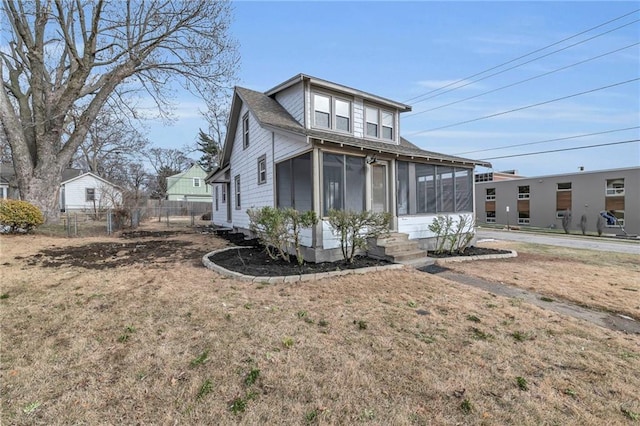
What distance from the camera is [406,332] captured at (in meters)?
3.61

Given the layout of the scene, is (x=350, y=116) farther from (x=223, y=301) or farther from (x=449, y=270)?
(x=223, y=301)

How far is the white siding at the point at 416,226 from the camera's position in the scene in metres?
9.36

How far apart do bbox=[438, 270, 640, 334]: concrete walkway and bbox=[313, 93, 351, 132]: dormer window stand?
6.65 metres

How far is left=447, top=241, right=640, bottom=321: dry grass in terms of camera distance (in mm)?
5055

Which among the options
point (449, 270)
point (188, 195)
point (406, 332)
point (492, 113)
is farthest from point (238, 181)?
point (188, 195)

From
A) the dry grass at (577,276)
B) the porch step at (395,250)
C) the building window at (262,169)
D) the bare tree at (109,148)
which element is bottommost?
the dry grass at (577,276)

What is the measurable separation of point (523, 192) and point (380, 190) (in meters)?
28.4

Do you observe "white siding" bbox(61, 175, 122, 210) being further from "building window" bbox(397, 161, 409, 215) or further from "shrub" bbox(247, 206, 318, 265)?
"building window" bbox(397, 161, 409, 215)

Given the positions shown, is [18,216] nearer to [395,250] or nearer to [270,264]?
[270,264]

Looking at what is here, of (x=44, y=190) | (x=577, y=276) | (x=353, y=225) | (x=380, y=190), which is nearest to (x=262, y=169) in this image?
(x=380, y=190)

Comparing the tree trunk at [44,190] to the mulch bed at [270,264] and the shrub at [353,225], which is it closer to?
the mulch bed at [270,264]

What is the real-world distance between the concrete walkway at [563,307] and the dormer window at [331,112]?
21.8ft

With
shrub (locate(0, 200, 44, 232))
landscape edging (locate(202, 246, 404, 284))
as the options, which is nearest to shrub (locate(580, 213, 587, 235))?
landscape edging (locate(202, 246, 404, 284))

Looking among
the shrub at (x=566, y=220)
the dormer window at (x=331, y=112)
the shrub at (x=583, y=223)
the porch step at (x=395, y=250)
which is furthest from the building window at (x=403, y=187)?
the shrub at (x=583, y=223)
